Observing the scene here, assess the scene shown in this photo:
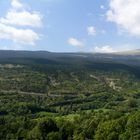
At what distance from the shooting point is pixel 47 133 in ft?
473

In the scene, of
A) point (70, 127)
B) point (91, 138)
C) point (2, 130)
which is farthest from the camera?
point (2, 130)

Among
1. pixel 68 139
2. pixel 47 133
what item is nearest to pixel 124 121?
pixel 68 139

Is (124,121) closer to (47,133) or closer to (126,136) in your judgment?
(126,136)

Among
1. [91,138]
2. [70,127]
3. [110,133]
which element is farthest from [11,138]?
[110,133]

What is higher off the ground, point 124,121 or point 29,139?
point 124,121

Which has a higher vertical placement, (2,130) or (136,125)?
(136,125)

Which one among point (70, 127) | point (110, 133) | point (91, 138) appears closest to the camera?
point (110, 133)

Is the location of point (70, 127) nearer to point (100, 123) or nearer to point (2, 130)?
point (100, 123)

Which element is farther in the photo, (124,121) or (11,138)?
(11,138)

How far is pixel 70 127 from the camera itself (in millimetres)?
142750

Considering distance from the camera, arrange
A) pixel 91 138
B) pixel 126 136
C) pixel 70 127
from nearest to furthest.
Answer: pixel 126 136, pixel 91 138, pixel 70 127

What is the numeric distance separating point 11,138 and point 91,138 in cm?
3509

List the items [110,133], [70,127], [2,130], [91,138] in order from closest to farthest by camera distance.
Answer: [110,133] → [91,138] → [70,127] → [2,130]

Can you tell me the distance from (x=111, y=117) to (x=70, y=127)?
1481cm
